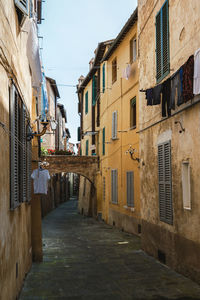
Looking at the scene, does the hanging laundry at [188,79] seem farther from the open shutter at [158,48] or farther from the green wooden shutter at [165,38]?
the open shutter at [158,48]

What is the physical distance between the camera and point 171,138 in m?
9.00

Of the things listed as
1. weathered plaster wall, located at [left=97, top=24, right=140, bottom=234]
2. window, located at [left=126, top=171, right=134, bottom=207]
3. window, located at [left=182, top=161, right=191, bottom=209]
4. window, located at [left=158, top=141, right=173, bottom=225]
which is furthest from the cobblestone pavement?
weathered plaster wall, located at [left=97, top=24, right=140, bottom=234]

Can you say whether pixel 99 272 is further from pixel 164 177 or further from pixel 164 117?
pixel 164 117

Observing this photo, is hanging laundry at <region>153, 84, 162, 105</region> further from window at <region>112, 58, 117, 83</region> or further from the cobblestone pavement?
window at <region>112, 58, 117, 83</region>

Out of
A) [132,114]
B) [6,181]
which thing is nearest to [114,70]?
[132,114]

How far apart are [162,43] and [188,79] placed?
277 cm

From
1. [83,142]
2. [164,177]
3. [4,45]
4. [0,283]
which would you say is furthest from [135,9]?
[83,142]

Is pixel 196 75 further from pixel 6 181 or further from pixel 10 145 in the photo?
pixel 6 181

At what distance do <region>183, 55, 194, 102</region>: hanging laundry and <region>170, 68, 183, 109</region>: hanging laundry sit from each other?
0.76 ft

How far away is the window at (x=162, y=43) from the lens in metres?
9.43

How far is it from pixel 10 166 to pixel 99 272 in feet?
13.9

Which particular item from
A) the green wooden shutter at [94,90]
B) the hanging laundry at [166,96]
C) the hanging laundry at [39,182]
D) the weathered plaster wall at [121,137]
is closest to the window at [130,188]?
the weathered plaster wall at [121,137]

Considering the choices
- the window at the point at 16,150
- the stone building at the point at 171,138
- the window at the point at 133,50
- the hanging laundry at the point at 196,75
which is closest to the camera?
the window at the point at 16,150

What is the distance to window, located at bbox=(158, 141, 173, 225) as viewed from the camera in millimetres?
9094
